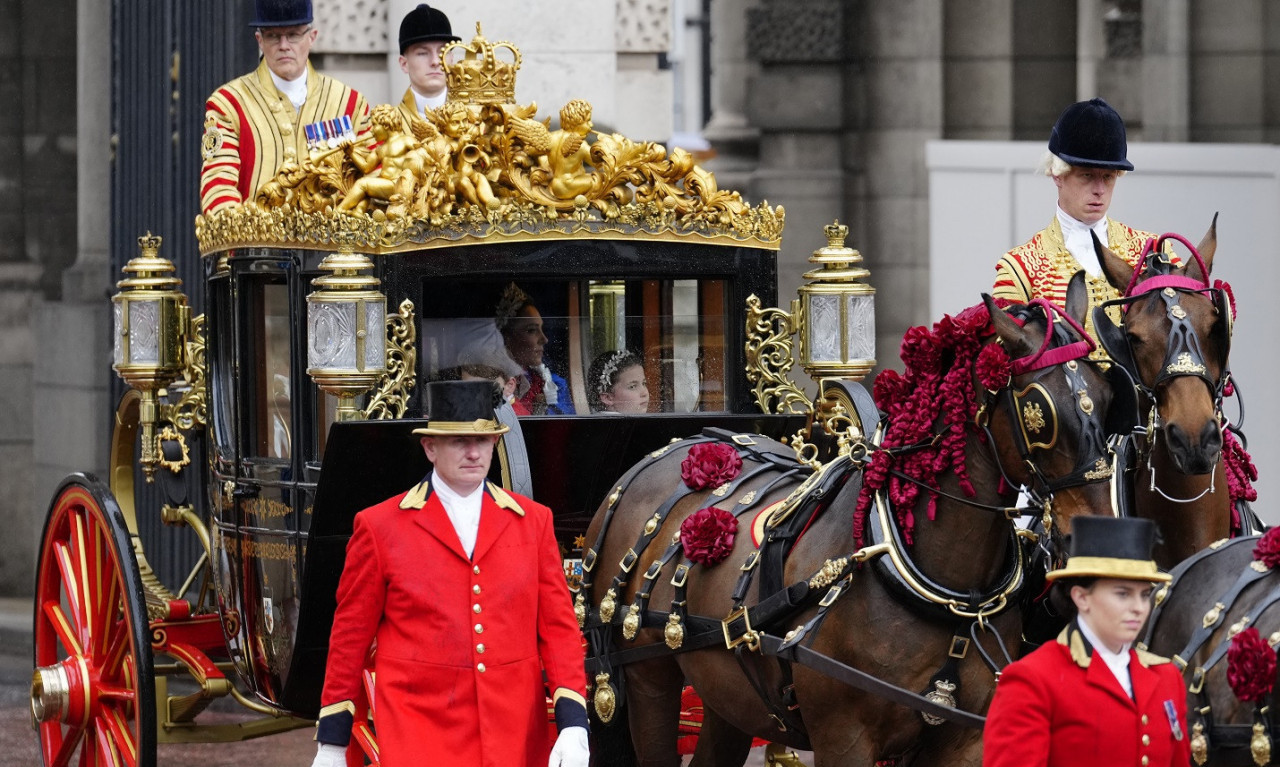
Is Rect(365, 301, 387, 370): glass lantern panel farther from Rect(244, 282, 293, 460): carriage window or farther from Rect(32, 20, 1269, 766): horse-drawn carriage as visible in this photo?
Rect(244, 282, 293, 460): carriage window

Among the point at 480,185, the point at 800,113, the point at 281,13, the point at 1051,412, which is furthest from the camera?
the point at 800,113

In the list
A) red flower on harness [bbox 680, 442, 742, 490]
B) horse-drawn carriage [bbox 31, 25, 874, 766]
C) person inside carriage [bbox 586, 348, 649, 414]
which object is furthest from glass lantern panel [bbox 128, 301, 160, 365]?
red flower on harness [bbox 680, 442, 742, 490]

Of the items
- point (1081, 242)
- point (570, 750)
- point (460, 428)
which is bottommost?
point (570, 750)

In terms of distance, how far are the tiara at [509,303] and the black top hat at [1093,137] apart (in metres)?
1.76

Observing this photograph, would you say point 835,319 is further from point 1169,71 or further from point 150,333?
point 1169,71

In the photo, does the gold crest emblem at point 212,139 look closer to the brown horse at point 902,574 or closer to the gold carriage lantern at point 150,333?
the gold carriage lantern at point 150,333

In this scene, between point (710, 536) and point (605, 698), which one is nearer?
point (710, 536)

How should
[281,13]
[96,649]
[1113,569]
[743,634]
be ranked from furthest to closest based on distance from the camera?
[281,13], [96,649], [743,634], [1113,569]

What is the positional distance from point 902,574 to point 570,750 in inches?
32.8

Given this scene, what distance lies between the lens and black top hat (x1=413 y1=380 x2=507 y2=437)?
4926 millimetres

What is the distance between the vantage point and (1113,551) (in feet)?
12.4

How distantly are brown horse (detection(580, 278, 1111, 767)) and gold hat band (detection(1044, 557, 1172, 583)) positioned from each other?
0.82 meters

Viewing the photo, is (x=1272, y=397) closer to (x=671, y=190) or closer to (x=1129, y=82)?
(x=671, y=190)

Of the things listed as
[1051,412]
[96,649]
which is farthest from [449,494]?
[96,649]
